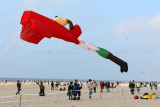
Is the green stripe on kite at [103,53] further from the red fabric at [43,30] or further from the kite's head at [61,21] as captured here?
the kite's head at [61,21]

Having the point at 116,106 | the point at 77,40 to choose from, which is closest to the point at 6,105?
the point at 116,106

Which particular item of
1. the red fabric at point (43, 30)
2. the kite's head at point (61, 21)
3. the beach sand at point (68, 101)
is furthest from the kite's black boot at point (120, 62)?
the beach sand at point (68, 101)

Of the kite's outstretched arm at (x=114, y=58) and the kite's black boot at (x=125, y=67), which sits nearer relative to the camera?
the kite's outstretched arm at (x=114, y=58)

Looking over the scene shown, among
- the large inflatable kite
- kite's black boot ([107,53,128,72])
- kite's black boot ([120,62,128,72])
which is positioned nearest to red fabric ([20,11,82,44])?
the large inflatable kite

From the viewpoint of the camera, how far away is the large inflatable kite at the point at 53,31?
10.6m

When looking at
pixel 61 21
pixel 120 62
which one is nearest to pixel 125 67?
pixel 120 62

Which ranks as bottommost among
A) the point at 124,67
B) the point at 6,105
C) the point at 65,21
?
the point at 6,105

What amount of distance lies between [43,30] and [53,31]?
0.53 m

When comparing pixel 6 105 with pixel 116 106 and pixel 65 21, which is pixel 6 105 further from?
pixel 65 21

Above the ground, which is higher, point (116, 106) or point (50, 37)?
point (50, 37)

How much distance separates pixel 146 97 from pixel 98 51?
13325 millimetres

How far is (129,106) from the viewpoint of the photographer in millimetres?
17531

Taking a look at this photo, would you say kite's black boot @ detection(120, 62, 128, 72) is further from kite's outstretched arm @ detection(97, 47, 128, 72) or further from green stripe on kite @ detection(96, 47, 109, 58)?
green stripe on kite @ detection(96, 47, 109, 58)

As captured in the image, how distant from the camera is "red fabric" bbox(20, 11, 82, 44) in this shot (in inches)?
413
